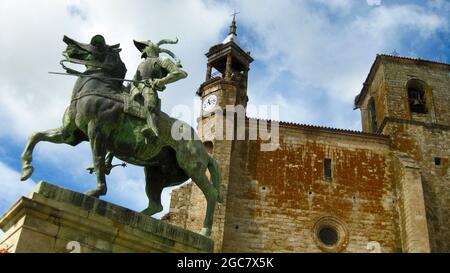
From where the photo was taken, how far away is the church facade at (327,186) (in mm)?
21703

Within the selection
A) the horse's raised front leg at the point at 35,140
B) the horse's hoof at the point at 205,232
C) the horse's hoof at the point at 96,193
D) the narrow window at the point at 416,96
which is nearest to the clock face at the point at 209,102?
the narrow window at the point at 416,96

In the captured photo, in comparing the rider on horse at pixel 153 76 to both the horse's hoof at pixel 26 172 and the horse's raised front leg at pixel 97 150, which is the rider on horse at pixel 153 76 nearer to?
the horse's raised front leg at pixel 97 150

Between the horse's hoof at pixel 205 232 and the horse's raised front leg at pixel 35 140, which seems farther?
the horse's hoof at pixel 205 232

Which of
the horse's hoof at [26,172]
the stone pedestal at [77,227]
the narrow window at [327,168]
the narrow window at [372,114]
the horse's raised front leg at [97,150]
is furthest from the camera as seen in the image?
the narrow window at [372,114]

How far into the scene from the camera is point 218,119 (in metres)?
23.5

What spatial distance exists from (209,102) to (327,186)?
22.4 ft

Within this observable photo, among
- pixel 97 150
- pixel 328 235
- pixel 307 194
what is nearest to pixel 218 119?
pixel 307 194

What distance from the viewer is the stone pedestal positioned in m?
5.29

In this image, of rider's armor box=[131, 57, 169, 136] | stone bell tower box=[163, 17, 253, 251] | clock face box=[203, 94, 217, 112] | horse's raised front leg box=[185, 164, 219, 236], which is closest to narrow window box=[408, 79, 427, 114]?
stone bell tower box=[163, 17, 253, 251]

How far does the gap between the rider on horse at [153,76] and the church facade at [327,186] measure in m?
13.9

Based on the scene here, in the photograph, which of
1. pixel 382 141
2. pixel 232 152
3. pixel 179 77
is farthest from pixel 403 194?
pixel 179 77

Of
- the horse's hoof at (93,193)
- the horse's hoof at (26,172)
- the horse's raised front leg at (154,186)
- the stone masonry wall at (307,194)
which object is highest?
the stone masonry wall at (307,194)

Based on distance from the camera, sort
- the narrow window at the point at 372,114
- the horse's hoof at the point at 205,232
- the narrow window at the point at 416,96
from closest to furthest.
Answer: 1. the horse's hoof at the point at 205,232
2. the narrow window at the point at 416,96
3. the narrow window at the point at 372,114

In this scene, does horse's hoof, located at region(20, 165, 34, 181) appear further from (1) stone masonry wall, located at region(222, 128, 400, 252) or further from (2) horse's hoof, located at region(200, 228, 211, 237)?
(1) stone masonry wall, located at region(222, 128, 400, 252)
